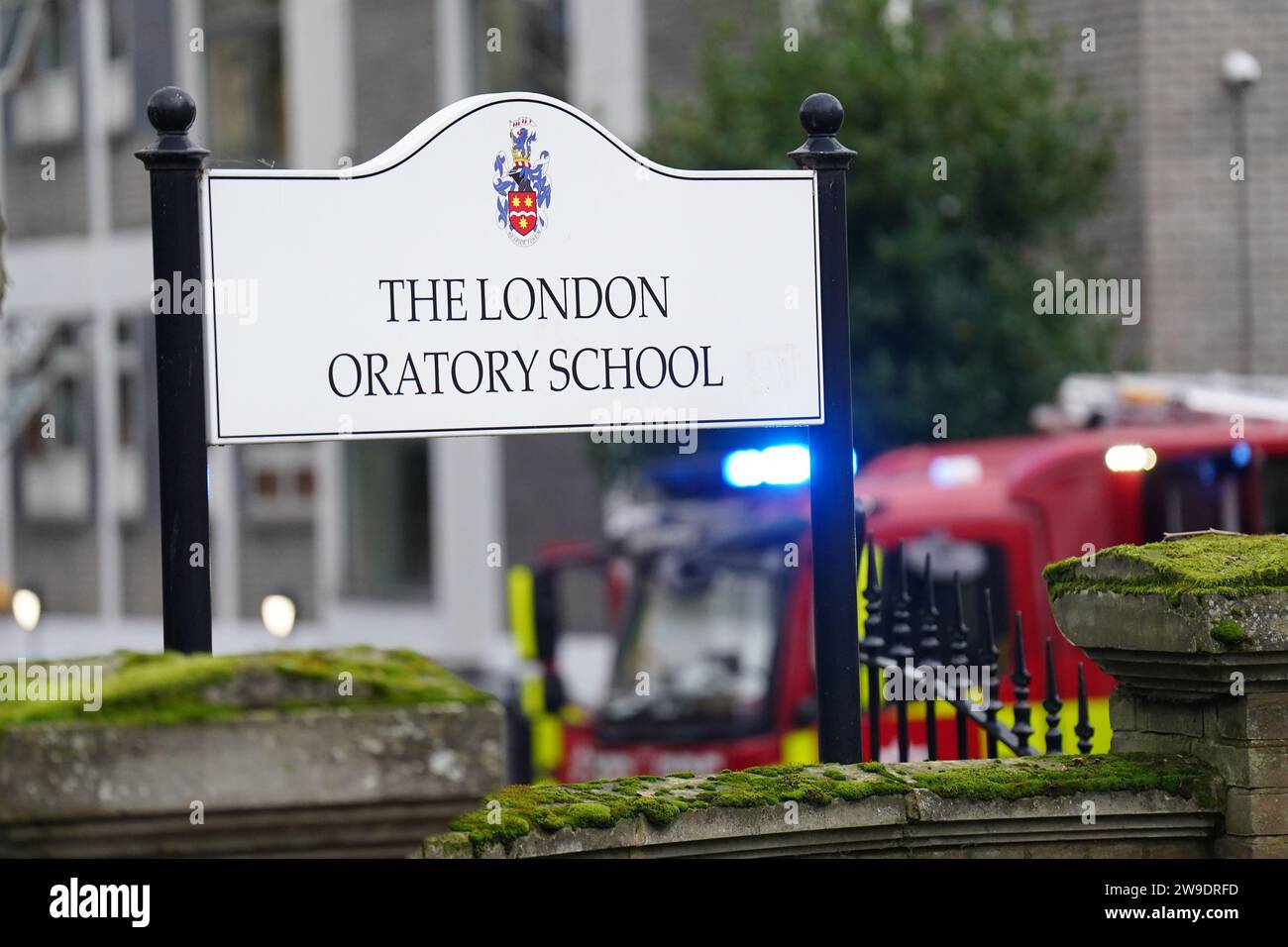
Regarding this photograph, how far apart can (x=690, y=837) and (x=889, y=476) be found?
673 cm

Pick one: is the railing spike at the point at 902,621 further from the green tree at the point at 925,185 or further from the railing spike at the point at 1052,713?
the green tree at the point at 925,185

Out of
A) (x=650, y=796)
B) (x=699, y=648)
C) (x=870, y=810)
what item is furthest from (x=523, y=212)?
(x=699, y=648)

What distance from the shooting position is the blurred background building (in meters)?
14.2

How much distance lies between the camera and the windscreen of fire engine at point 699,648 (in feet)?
33.7

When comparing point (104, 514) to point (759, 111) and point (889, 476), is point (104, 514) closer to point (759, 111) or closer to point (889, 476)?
point (759, 111)

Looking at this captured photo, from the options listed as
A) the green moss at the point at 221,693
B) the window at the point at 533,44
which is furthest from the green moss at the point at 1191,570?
the window at the point at 533,44

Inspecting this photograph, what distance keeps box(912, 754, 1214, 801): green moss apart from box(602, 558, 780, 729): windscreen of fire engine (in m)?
5.36

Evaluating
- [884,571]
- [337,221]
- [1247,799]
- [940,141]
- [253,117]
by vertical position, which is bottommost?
[1247,799]

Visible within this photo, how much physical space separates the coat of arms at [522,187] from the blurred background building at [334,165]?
9.25 m

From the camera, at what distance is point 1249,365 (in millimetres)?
14352

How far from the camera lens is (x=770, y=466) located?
813 centimetres

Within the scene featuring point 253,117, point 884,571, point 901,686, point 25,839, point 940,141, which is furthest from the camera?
point 253,117

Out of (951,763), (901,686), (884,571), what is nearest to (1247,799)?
(951,763)
